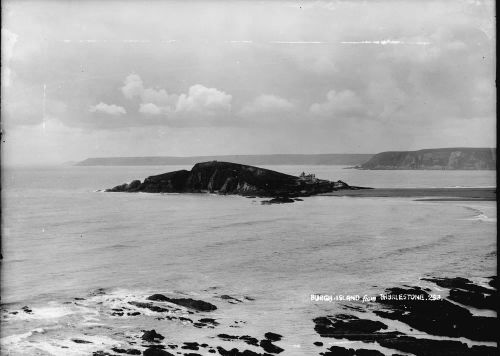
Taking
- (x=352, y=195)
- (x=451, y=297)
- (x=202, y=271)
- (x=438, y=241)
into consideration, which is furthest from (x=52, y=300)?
(x=352, y=195)

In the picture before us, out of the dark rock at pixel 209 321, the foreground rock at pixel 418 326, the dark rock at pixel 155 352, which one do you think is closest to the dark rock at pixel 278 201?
the foreground rock at pixel 418 326

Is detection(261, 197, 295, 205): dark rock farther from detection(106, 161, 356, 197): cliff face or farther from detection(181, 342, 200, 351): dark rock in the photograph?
detection(181, 342, 200, 351): dark rock

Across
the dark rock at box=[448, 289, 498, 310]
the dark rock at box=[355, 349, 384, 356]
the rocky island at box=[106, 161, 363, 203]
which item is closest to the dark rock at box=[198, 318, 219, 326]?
the dark rock at box=[355, 349, 384, 356]

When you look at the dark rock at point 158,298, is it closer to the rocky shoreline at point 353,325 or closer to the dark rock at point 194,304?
the rocky shoreline at point 353,325

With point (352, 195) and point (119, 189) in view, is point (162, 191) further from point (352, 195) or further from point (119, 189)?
point (352, 195)

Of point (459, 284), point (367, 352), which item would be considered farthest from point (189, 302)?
point (459, 284)
